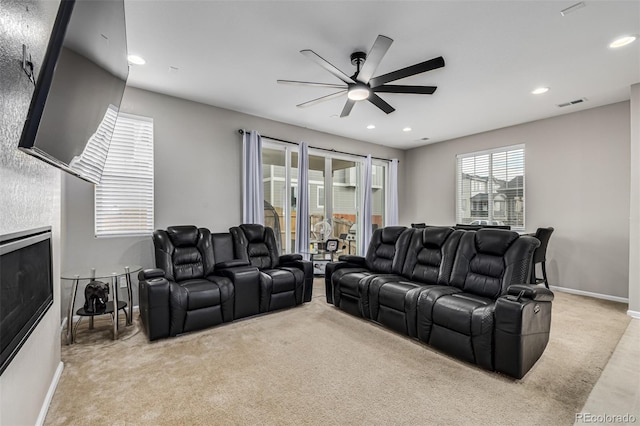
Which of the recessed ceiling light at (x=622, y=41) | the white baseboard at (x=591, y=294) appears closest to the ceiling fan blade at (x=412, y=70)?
the recessed ceiling light at (x=622, y=41)

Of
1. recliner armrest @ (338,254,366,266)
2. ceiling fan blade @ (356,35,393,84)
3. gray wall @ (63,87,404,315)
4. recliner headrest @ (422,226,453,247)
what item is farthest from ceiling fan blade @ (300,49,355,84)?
gray wall @ (63,87,404,315)

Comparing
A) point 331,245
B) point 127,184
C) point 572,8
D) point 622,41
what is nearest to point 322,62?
point 572,8

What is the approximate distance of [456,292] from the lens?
303 cm

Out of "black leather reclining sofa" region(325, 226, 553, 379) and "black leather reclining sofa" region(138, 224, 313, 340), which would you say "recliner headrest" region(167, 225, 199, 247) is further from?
"black leather reclining sofa" region(325, 226, 553, 379)

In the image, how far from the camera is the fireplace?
1.20m

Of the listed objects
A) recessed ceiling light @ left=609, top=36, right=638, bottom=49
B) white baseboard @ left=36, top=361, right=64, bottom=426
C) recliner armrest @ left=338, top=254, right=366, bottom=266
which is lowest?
white baseboard @ left=36, top=361, right=64, bottom=426

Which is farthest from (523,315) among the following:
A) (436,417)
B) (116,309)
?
(116,309)

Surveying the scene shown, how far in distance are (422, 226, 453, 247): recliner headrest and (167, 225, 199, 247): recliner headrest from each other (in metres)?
2.91

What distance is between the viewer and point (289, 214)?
5586 millimetres

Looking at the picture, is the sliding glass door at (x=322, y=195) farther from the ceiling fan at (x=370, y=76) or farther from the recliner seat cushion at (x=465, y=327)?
the recliner seat cushion at (x=465, y=327)

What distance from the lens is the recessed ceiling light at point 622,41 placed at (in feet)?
9.25

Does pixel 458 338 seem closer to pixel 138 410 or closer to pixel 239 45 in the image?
pixel 138 410

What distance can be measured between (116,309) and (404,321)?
2.95 m

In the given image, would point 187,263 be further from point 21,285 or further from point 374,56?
point 374,56
